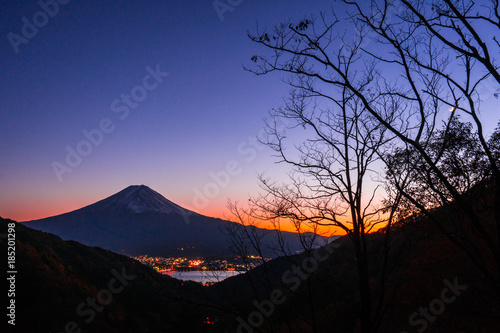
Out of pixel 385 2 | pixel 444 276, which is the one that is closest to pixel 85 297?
pixel 444 276

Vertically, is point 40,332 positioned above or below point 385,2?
below

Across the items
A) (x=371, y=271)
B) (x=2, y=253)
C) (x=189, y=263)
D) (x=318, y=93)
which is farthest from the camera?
(x=189, y=263)

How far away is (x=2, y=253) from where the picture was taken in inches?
845

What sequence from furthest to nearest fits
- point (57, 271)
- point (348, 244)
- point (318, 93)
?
point (348, 244)
point (57, 271)
point (318, 93)

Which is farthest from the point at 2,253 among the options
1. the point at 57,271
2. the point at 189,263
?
the point at 189,263

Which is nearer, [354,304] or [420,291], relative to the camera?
[354,304]

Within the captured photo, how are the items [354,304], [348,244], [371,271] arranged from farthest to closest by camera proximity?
[348,244] < [371,271] < [354,304]

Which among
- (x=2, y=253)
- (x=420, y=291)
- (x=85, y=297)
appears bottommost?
(x=420, y=291)

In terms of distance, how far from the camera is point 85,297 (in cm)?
2345

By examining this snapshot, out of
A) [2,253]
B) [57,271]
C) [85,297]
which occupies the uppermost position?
[2,253]

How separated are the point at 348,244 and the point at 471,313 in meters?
35.5

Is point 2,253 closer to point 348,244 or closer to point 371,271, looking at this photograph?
point 371,271

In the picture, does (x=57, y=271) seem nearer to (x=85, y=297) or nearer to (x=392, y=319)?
(x=85, y=297)

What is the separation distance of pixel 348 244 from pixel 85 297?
1556 inches
